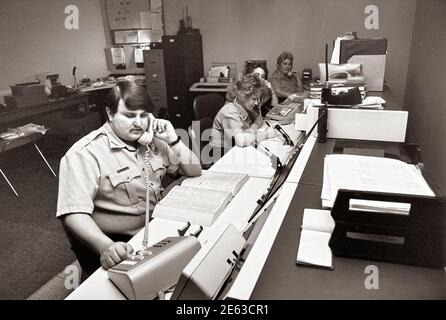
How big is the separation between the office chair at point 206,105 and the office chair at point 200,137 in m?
0.23

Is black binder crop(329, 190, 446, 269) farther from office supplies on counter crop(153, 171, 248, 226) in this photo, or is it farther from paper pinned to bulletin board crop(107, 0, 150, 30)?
paper pinned to bulletin board crop(107, 0, 150, 30)

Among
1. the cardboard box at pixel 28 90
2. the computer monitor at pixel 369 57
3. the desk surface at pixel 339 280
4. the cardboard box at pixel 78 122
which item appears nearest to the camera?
the desk surface at pixel 339 280

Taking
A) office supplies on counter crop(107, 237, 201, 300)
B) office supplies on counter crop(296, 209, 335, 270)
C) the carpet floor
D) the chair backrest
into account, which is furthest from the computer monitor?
the carpet floor

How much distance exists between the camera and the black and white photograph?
2.26 feet

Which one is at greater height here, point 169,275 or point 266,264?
point 266,264

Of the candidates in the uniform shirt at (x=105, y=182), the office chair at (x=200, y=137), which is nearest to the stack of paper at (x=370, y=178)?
the uniform shirt at (x=105, y=182)

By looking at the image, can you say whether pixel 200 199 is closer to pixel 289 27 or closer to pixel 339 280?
pixel 339 280

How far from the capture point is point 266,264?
0.72 metres

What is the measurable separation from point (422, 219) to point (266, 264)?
318 millimetres

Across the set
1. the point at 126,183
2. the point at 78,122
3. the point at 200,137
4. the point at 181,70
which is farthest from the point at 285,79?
the point at 126,183

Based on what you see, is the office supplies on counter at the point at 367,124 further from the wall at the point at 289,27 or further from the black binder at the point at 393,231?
the wall at the point at 289,27

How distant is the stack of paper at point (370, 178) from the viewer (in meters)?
0.90
